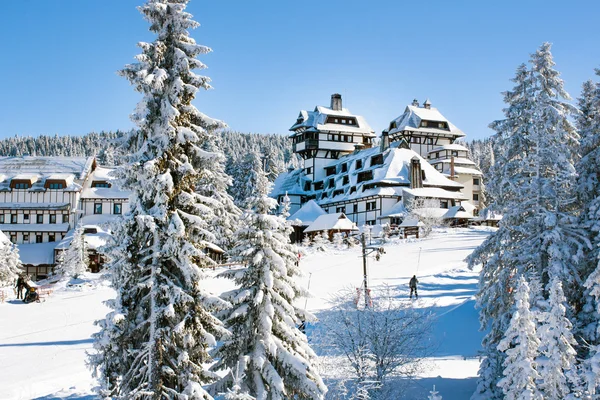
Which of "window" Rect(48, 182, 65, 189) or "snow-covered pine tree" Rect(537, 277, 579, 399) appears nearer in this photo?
"snow-covered pine tree" Rect(537, 277, 579, 399)

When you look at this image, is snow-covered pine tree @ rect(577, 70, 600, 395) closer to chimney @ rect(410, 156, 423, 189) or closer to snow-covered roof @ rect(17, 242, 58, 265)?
chimney @ rect(410, 156, 423, 189)

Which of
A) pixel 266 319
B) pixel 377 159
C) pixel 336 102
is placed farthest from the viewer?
pixel 336 102

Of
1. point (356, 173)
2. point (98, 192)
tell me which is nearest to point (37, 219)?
point (98, 192)

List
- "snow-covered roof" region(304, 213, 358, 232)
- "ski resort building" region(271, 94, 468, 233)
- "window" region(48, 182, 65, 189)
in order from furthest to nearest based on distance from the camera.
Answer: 1. "ski resort building" region(271, 94, 468, 233)
2. "window" region(48, 182, 65, 189)
3. "snow-covered roof" region(304, 213, 358, 232)

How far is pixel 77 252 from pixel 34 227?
16.9 metres

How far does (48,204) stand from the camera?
199 ft

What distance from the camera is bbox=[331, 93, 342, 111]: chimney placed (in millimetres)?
85625

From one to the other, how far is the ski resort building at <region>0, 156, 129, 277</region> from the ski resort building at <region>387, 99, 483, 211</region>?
132ft

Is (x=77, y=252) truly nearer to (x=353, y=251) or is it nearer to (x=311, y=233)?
(x=353, y=251)

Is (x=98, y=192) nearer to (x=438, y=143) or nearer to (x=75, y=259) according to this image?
(x=75, y=259)

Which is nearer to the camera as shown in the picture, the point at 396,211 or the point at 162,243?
the point at 162,243

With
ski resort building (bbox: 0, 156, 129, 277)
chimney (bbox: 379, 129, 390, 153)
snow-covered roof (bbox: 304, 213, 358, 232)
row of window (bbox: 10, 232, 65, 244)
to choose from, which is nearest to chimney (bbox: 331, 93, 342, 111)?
chimney (bbox: 379, 129, 390, 153)

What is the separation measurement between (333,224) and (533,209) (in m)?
39.0

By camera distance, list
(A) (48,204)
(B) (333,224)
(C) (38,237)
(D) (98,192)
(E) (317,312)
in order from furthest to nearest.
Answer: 1. (D) (98,192)
2. (A) (48,204)
3. (C) (38,237)
4. (B) (333,224)
5. (E) (317,312)
